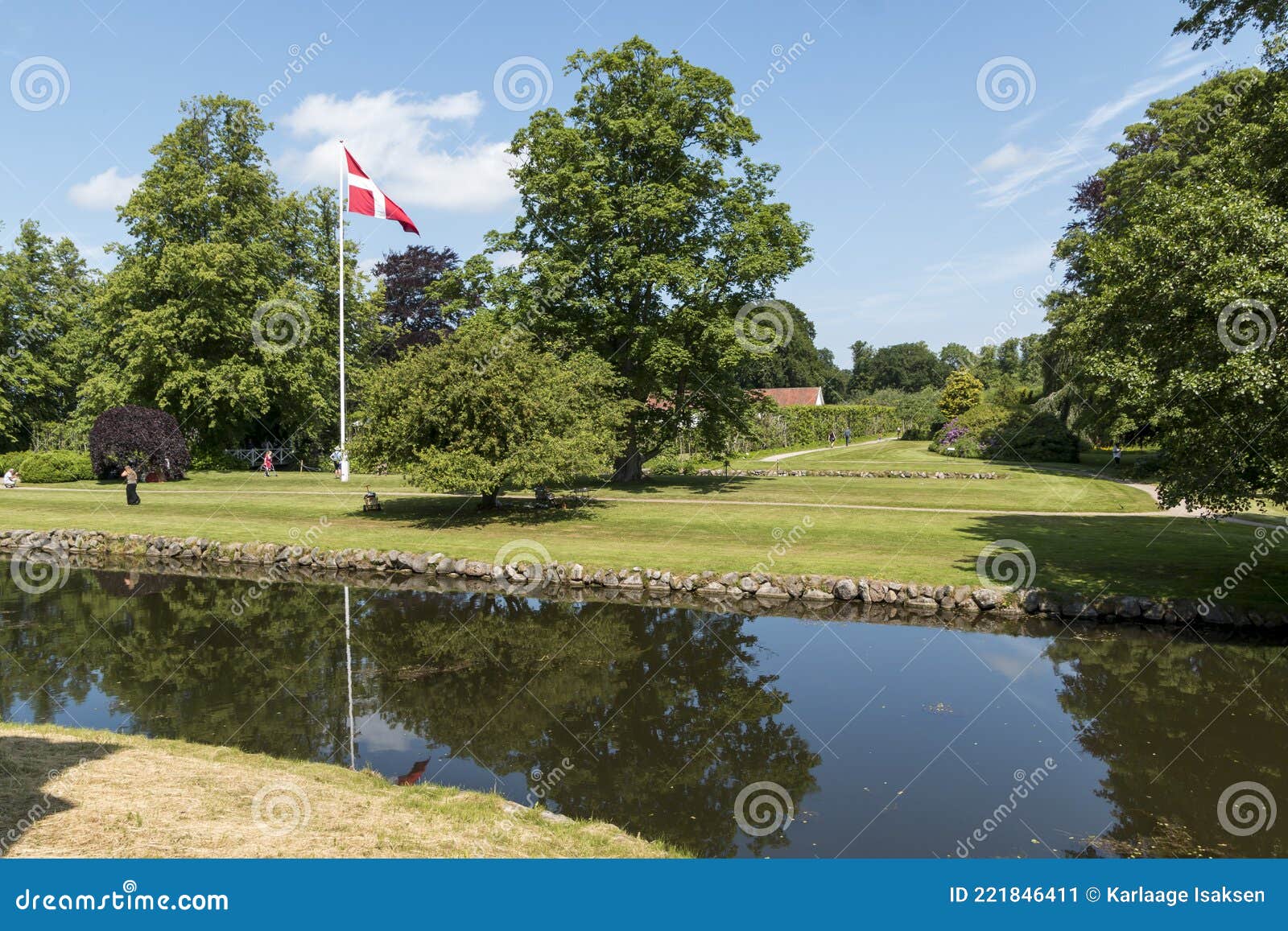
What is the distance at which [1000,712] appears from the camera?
416 inches

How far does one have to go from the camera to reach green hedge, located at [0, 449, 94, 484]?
122 ft

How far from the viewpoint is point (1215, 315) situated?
13.1 metres

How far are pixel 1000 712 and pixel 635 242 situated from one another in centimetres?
2521

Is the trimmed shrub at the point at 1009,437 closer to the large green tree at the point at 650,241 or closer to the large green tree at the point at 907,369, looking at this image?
the large green tree at the point at 650,241

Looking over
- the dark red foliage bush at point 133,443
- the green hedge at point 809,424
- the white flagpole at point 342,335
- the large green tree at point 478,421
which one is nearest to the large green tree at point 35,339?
the dark red foliage bush at point 133,443

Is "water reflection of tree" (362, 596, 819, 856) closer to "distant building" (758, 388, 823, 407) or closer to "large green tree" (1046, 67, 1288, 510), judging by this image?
"large green tree" (1046, 67, 1288, 510)

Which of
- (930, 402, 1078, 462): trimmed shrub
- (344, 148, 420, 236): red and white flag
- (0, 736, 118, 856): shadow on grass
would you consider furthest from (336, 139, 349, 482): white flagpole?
(930, 402, 1078, 462): trimmed shrub

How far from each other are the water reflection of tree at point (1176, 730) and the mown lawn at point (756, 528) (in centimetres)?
293

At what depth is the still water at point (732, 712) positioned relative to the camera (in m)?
7.77

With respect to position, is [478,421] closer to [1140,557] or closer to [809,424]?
[1140,557]

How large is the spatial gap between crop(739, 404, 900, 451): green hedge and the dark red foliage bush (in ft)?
100

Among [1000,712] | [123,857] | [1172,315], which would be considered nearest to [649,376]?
[1172,315]

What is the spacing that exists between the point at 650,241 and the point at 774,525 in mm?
14458

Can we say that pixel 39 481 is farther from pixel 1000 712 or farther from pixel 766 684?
pixel 1000 712
